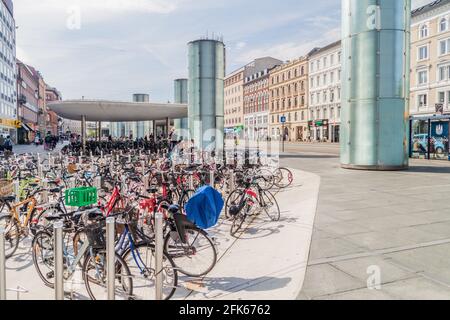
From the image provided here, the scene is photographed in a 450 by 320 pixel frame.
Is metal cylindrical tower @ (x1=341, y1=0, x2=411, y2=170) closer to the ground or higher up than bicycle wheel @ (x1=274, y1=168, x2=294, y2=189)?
higher up

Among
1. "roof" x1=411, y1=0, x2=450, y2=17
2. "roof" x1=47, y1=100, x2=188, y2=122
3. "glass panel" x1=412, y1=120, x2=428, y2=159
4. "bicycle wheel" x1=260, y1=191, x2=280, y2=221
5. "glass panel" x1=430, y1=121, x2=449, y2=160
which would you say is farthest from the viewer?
"roof" x1=411, y1=0, x2=450, y2=17

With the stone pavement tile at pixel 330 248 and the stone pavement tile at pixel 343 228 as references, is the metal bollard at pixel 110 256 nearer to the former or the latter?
the stone pavement tile at pixel 330 248

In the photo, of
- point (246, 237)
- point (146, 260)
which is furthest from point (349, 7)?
point (146, 260)

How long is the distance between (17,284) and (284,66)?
72.1m

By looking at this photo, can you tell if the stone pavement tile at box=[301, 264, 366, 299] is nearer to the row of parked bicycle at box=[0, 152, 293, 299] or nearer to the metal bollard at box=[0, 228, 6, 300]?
the row of parked bicycle at box=[0, 152, 293, 299]

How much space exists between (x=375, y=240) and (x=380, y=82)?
11197mm

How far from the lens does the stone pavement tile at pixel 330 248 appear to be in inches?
212

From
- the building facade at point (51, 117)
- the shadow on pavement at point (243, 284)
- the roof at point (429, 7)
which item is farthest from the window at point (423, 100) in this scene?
the building facade at point (51, 117)

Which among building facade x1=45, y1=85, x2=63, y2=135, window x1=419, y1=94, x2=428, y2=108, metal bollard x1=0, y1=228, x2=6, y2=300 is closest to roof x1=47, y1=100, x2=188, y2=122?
metal bollard x1=0, y1=228, x2=6, y2=300

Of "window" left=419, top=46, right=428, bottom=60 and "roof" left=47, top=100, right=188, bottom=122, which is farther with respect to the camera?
"window" left=419, top=46, right=428, bottom=60

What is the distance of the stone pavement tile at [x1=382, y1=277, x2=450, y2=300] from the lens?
13.0 feet

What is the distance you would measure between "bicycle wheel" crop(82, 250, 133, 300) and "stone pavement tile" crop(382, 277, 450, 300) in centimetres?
276

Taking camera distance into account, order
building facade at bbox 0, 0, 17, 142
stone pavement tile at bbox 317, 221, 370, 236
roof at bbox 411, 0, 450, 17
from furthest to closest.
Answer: building facade at bbox 0, 0, 17, 142 → roof at bbox 411, 0, 450, 17 → stone pavement tile at bbox 317, 221, 370, 236

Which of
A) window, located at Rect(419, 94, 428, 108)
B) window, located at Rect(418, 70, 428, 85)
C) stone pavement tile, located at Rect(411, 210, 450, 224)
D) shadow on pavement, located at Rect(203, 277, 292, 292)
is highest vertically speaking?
window, located at Rect(418, 70, 428, 85)
